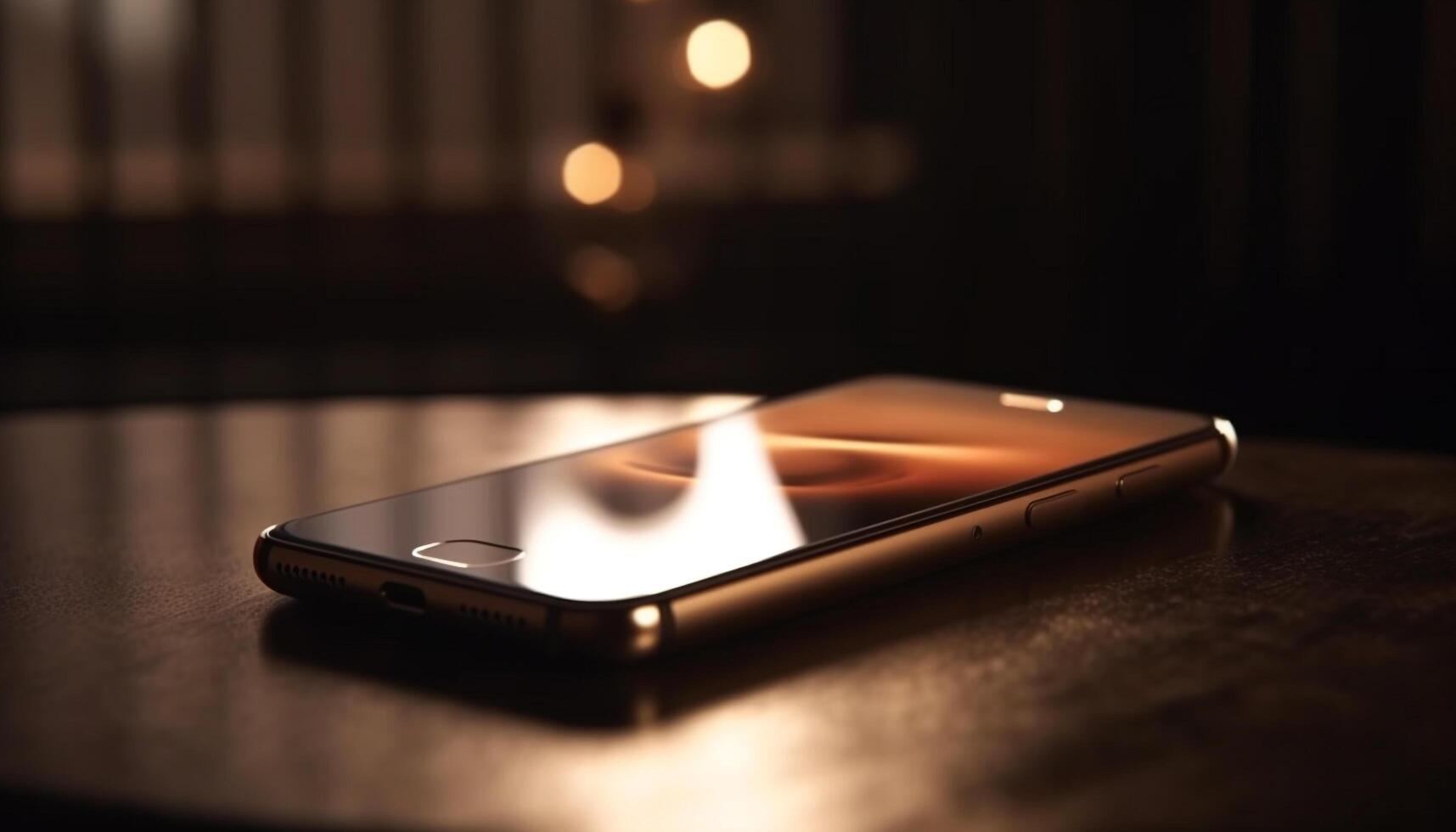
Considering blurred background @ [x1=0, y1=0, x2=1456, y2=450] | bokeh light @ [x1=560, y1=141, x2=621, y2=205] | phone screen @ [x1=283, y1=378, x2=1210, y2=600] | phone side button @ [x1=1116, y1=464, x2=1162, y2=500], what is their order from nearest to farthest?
phone screen @ [x1=283, y1=378, x2=1210, y2=600]
phone side button @ [x1=1116, y1=464, x2=1162, y2=500]
blurred background @ [x1=0, y1=0, x2=1456, y2=450]
bokeh light @ [x1=560, y1=141, x2=621, y2=205]

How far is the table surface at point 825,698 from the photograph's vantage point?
1.08ft

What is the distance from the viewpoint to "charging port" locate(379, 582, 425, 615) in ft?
1.41

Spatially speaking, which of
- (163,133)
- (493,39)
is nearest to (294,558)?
(493,39)

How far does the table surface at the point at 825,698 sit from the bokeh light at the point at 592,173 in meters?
1.46

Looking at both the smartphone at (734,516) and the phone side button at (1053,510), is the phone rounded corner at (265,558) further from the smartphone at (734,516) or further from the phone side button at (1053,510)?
the phone side button at (1053,510)

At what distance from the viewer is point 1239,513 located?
0.59 metres

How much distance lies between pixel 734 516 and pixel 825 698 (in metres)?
0.10

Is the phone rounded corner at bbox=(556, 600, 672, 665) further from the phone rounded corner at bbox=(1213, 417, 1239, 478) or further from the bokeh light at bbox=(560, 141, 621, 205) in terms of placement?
the bokeh light at bbox=(560, 141, 621, 205)

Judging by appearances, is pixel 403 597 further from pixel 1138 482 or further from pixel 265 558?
pixel 1138 482

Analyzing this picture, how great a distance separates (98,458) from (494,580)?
371 mm

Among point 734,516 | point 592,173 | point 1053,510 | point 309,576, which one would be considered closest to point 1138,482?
point 1053,510

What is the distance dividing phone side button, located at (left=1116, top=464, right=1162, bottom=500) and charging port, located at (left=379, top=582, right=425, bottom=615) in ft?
0.80

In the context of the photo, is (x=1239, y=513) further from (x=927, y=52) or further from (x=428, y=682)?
(x=927, y=52)

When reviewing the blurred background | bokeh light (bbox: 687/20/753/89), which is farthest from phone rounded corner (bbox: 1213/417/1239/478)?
bokeh light (bbox: 687/20/753/89)
